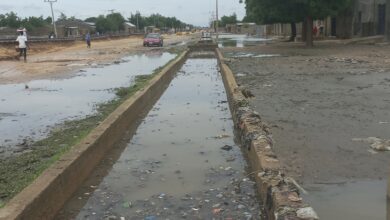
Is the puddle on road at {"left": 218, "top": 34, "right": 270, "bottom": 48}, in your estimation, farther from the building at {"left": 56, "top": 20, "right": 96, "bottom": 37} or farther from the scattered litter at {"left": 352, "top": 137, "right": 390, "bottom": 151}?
the building at {"left": 56, "top": 20, "right": 96, "bottom": 37}

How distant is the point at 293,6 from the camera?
113ft

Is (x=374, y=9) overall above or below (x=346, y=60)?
above

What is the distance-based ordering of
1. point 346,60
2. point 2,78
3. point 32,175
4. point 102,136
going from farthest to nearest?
point 346,60
point 2,78
point 102,136
point 32,175

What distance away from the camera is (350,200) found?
561 cm

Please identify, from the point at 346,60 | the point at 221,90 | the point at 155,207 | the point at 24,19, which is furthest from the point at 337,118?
the point at 24,19

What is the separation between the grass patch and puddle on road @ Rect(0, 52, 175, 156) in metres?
0.49

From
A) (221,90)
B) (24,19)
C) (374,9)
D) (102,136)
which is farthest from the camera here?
(24,19)

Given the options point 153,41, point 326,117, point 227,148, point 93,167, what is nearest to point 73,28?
point 153,41

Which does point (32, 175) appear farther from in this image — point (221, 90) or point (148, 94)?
point (221, 90)

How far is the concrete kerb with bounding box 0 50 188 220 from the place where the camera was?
16.8 ft

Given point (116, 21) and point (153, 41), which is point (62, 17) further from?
point (153, 41)

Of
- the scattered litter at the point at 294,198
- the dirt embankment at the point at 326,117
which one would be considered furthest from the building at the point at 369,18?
the scattered litter at the point at 294,198

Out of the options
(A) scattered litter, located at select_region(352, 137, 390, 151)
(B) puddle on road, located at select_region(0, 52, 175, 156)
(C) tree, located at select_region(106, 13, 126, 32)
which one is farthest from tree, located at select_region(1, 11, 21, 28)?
(A) scattered litter, located at select_region(352, 137, 390, 151)

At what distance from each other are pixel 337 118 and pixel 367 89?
14.6 ft
